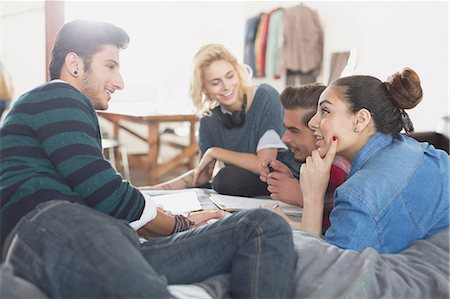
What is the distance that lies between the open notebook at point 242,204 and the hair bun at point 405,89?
0.51 m

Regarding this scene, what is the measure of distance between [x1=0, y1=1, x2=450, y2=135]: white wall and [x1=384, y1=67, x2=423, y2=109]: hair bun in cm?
174

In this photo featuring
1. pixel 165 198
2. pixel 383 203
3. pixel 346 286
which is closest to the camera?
pixel 346 286

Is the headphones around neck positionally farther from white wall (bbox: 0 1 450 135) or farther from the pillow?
the pillow

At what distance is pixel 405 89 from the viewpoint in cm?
144

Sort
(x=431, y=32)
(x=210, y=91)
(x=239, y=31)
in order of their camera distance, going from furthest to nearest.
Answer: (x=239, y=31), (x=431, y=32), (x=210, y=91)

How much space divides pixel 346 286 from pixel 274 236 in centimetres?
18

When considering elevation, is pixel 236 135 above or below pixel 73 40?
below

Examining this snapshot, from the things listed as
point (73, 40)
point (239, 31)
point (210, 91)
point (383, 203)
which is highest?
point (239, 31)

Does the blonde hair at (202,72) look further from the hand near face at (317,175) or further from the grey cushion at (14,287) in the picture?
the grey cushion at (14,287)

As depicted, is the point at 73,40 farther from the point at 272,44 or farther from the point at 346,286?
the point at 272,44

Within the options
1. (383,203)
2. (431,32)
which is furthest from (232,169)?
(431,32)

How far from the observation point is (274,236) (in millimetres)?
1130

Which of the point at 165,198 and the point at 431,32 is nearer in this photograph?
the point at 165,198

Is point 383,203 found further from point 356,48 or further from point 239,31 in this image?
point 239,31
